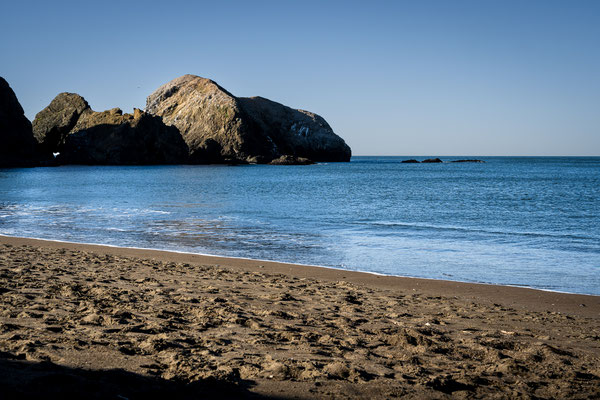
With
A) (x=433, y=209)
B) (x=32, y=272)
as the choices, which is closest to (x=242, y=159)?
(x=433, y=209)

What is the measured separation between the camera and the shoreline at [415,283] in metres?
8.45

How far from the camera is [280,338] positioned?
5422mm

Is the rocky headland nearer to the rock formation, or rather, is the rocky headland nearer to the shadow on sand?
the rock formation

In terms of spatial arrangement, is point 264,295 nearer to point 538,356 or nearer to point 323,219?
point 538,356

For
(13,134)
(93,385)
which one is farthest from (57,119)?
(93,385)

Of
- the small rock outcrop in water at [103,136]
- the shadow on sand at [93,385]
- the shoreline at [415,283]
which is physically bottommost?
the shoreline at [415,283]

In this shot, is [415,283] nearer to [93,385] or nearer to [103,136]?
[93,385]

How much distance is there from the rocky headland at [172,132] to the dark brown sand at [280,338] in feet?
378

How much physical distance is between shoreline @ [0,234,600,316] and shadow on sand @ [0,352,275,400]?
19.8ft

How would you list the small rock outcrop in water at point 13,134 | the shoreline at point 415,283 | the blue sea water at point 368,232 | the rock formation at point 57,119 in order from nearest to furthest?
the shoreline at point 415,283 < the blue sea water at point 368,232 < the small rock outcrop in water at point 13,134 < the rock formation at point 57,119

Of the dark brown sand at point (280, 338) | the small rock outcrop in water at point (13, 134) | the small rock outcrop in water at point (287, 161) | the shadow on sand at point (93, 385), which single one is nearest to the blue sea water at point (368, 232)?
the dark brown sand at point (280, 338)

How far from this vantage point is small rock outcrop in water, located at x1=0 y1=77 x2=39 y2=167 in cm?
10675

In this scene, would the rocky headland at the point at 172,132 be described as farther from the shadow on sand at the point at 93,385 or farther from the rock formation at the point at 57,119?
the shadow on sand at the point at 93,385

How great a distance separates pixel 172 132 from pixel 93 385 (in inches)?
5281
